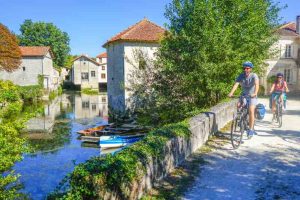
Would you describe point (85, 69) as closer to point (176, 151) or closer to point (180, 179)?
point (176, 151)

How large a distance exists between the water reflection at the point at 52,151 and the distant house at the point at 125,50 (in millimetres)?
4222

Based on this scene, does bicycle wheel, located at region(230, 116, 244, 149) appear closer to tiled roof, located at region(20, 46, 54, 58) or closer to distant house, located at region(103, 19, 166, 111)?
distant house, located at region(103, 19, 166, 111)

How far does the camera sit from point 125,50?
100ft

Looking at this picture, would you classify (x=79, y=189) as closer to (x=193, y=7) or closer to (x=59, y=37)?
(x=193, y=7)

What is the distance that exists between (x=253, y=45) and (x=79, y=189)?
15971mm

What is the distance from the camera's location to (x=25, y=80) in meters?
57.8

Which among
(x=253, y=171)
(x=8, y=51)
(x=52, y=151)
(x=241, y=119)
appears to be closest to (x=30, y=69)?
(x=8, y=51)

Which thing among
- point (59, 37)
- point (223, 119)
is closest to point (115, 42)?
point (223, 119)

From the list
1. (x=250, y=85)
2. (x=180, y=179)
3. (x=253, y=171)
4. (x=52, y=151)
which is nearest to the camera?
(x=180, y=179)

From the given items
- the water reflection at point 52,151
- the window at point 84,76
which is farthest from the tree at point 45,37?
the water reflection at point 52,151

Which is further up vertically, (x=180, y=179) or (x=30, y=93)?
(x=30, y=93)

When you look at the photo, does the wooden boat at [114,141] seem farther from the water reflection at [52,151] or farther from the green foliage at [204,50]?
the green foliage at [204,50]

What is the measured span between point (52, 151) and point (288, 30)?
106 feet

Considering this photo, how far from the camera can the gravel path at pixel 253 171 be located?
5.80 metres
